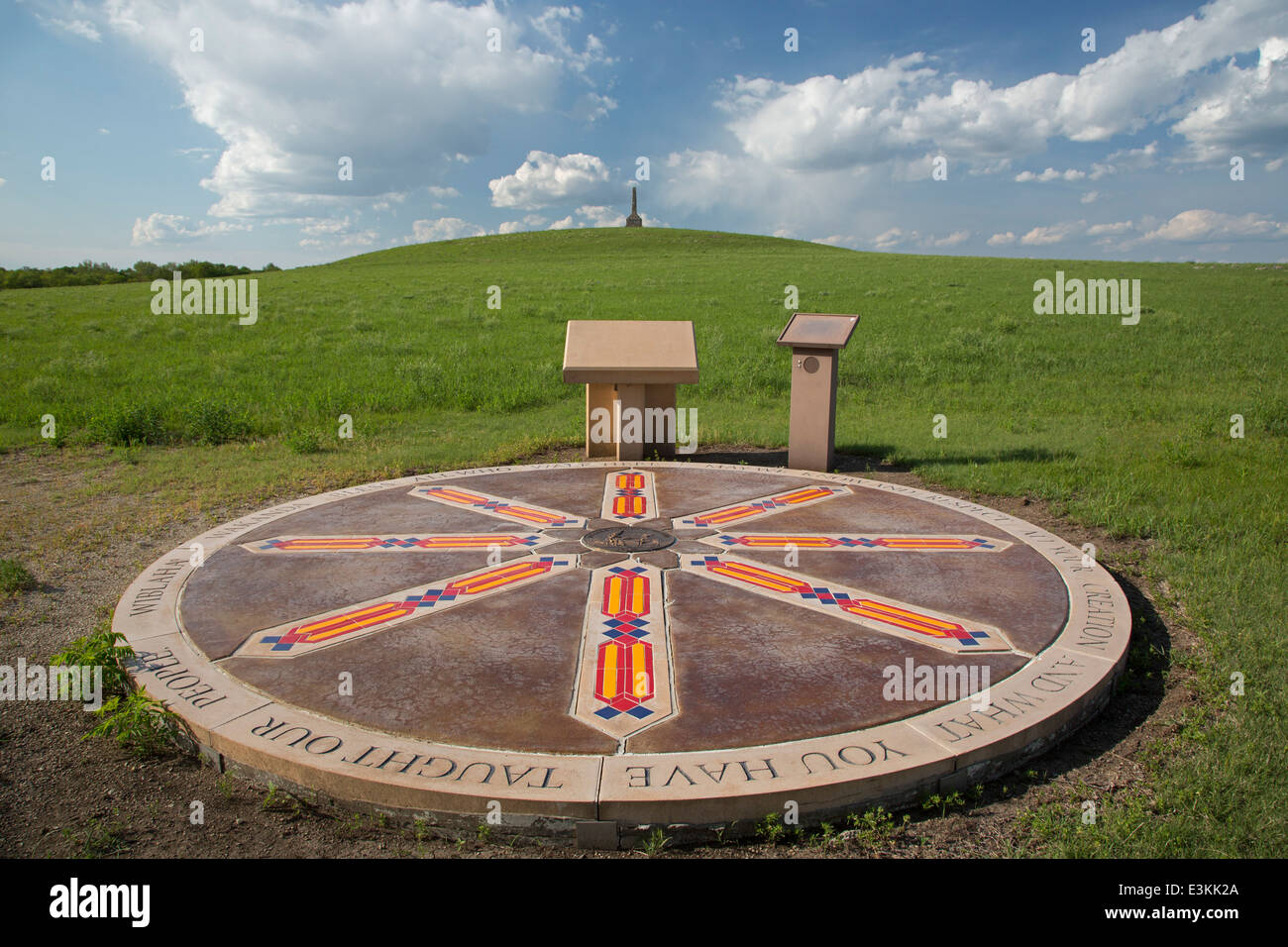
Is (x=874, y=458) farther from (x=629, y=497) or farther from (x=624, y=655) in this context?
(x=624, y=655)

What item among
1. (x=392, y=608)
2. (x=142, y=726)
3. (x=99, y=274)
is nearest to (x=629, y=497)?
(x=392, y=608)

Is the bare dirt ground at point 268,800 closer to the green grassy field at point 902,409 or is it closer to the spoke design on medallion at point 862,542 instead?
the green grassy field at point 902,409

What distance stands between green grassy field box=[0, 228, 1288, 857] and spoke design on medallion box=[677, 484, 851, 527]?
5.47ft

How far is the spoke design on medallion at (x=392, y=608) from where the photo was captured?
15.1 feet

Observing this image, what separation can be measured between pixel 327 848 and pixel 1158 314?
2590 centimetres

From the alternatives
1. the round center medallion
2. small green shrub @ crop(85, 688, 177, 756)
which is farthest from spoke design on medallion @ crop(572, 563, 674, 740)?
small green shrub @ crop(85, 688, 177, 756)

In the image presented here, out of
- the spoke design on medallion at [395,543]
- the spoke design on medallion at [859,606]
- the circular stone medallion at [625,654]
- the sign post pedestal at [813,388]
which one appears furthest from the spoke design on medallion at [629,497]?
the sign post pedestal at [813,388]

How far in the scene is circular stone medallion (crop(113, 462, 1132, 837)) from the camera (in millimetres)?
3361

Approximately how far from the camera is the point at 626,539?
246 inches

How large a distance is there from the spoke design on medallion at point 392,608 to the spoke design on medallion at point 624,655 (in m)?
0.48

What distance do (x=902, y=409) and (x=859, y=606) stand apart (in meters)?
8.71

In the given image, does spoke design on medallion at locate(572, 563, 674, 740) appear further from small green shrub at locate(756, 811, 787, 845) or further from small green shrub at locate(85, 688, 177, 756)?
small green shrub at locate(85, 688, 177, 756)

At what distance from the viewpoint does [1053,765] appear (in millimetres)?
3742

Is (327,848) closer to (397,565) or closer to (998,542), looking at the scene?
(397,565)
